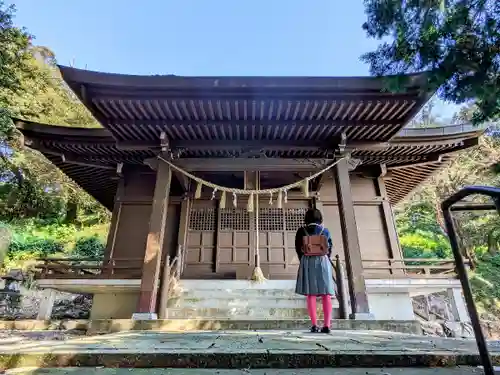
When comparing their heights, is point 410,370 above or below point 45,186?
below

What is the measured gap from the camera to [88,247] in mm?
19734

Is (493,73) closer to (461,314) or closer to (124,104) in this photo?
(124,104)

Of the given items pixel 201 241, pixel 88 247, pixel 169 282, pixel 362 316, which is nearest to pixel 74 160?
pixel 201 241

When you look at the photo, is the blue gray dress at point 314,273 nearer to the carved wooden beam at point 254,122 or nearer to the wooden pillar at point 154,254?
the carved wooden beam at point 254,122

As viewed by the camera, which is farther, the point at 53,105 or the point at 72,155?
the point at 53,105

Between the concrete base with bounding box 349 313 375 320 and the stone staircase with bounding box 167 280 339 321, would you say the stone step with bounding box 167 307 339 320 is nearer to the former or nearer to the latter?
the stone staircase with bounding box 167 280 339 321

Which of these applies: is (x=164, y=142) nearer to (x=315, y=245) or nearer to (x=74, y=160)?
(x=74, y=160)

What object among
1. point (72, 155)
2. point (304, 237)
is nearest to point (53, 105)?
point (72, 155)

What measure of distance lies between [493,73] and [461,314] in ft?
29.3

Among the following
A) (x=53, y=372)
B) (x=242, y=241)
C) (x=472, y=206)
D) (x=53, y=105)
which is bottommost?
(x=53, y=372)

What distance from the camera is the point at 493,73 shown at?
2.75 m

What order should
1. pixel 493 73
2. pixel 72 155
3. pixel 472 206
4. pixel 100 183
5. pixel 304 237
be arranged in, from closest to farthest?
pixel 472 206, pixel 493 73, pixel 304 237, pixel 72 155, pixel 100 183

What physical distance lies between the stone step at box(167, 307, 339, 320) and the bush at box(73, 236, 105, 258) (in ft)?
49.4

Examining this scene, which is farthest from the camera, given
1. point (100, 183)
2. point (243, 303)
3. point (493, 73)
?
point (100, 183)
